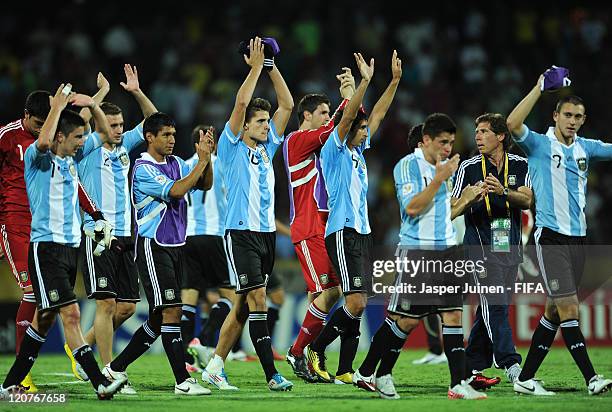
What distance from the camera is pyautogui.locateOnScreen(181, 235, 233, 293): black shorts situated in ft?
41.2

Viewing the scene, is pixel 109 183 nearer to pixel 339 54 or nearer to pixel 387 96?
pixel 387 96

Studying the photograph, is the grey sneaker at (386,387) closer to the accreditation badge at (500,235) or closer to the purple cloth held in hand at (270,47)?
the accreditation badge at (500,235)

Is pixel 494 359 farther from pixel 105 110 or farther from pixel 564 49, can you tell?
pixel 564 49

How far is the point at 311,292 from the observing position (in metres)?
11.4

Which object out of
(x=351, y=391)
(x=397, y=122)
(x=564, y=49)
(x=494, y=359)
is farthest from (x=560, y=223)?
(x=564, y=49)

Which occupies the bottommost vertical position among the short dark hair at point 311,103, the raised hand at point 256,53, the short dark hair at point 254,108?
the short dark hair at point 254,108

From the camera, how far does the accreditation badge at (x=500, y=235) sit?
33.9ft

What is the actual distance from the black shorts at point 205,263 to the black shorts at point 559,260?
431 centimetres

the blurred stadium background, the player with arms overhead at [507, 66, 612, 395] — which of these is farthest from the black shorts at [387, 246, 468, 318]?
the blurred stadium background

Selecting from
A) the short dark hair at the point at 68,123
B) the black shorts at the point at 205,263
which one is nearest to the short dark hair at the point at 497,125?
the black shorts at the point at 205,263

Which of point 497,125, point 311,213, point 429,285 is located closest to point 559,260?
point 429,285

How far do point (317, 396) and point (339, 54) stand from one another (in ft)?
43.4

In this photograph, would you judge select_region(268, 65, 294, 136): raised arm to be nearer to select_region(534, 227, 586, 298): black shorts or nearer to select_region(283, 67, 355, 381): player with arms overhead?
select_region(283, 67, 355, 381): player with arms overhead

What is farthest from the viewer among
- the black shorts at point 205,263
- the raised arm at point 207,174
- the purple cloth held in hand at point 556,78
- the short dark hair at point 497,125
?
the black shorts at point 205,263
